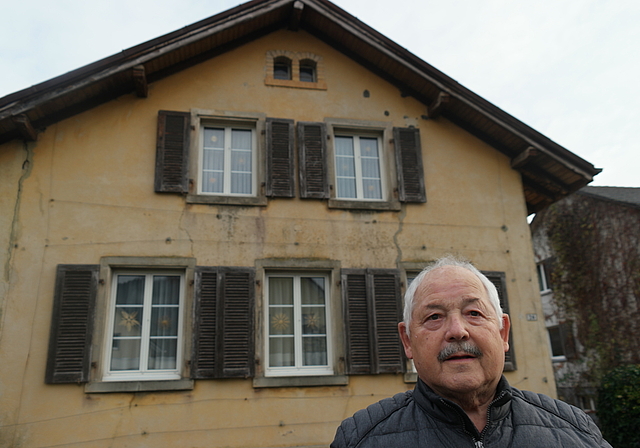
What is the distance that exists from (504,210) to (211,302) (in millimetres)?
→ 5160

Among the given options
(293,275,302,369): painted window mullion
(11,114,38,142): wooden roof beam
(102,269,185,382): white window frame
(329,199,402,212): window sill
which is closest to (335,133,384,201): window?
(329,199,402,212): window sill

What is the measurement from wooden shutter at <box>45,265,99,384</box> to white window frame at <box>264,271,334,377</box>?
242cm

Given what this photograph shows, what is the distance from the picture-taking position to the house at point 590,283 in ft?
46.2

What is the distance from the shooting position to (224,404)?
23.4 feet

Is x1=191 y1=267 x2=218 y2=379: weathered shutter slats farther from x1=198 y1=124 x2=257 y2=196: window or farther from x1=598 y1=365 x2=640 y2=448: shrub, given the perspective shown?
x1=598 y1=365 x2=640 y2=448: shrub

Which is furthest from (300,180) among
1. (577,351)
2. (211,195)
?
(577,351)

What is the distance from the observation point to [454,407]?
76.0 inches

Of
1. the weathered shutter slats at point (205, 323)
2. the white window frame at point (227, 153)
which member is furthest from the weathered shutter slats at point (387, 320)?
the white window frame at point (227, 153)

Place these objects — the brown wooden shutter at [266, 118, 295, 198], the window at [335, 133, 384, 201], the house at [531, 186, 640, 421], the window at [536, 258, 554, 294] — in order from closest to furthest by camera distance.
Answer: the brown wooden shutter at [266, 118, 295, 198]
the window at [335, 133, 384, 201]
the house at [531, 186, 640, 421]
the window at [536, 258, 554, 294]

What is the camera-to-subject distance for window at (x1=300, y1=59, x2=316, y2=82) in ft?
31.3

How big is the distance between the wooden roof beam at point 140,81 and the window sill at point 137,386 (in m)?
4.47

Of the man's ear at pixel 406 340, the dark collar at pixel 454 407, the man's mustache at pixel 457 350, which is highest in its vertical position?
the man's ear at pixel 406 340

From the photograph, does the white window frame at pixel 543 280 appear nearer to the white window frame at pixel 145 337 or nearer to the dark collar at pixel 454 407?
the white window frame at pixel 145 337

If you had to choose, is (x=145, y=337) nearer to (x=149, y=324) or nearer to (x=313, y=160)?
(x=149, y=324)
